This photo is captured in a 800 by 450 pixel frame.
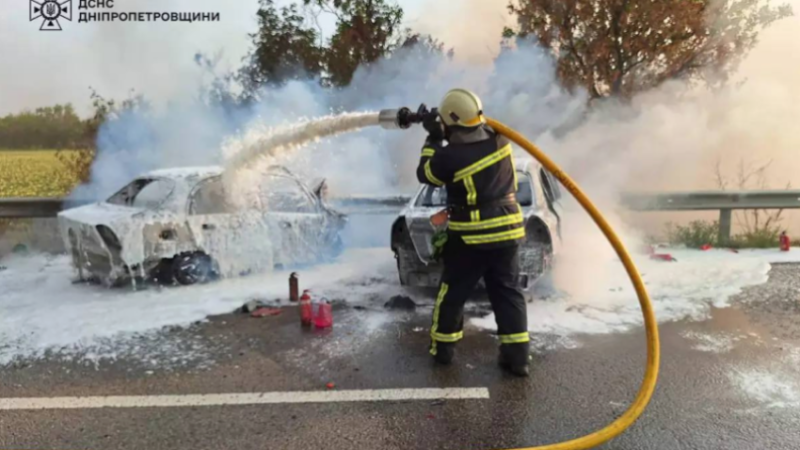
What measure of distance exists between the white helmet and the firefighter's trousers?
813mm

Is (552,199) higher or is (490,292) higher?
(552,199)

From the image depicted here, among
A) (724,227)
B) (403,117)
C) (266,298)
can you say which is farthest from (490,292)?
(724,227)

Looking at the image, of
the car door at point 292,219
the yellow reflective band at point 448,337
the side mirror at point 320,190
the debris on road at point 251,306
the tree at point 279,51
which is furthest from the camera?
the tree at point 279,51

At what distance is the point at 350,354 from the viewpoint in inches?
187

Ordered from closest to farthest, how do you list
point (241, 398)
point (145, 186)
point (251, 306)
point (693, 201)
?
point (241, 398) → point (251, 306) → point (145, 186) → point (693, 201)

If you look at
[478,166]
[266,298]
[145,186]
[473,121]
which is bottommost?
[266,298]

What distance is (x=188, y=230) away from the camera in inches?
267

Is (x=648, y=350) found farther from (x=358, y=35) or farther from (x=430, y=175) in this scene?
(x=358, y=35)

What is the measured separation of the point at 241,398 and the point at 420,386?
3.77 feet

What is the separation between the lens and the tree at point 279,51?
10438 mm

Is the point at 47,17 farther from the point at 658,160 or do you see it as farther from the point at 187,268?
the point at 658,160

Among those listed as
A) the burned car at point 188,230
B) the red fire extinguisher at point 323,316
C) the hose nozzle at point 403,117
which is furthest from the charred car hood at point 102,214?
the hose nozzle at point 403,117

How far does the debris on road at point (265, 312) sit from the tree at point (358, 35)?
214 inches

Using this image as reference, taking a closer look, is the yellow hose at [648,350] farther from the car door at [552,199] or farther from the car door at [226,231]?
the car door at [226,231]
